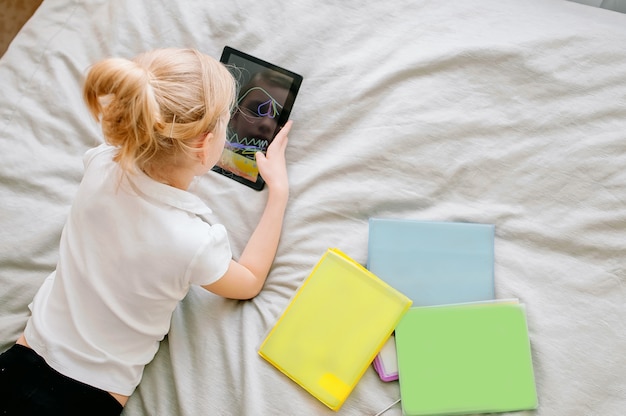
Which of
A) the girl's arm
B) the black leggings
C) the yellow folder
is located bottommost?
the black leggings

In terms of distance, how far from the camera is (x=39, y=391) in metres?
0.84

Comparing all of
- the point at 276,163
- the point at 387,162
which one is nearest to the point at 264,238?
the point at 276,163

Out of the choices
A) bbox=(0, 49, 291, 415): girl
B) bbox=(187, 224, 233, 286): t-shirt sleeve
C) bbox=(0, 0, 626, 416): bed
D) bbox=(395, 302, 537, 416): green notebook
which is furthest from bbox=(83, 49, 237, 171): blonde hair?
bbox=(395, 302, 537, 416): green notebook

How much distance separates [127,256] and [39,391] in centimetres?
23

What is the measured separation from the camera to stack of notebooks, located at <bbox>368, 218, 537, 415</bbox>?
0.88 m

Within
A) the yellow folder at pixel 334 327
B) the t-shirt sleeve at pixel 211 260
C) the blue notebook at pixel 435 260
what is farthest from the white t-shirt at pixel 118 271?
the blue notebook at pixel 435 260

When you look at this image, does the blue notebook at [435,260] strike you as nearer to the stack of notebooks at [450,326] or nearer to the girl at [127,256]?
the stack of notebooks at [450,326]

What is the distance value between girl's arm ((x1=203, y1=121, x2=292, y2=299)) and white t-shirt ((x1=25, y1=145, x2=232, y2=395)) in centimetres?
4

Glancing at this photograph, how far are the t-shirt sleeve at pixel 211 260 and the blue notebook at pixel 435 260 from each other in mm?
230

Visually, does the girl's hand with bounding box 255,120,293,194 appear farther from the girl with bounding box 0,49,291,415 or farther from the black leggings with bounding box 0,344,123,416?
the black leggings with bounding box 0,344,123,416

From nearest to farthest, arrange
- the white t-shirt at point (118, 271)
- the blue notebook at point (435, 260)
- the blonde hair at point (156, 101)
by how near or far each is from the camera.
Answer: the blonde hair at point (156, 101) < the white t-shirt at point (118, 271) < the blue notebook at point (435, 260)

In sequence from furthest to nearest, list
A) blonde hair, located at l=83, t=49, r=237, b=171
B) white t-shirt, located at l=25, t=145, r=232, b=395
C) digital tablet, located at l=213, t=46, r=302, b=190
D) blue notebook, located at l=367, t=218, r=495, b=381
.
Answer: digital tablet, located at l=213, t=46, r=302, b=190, blue notebook, located at l=367, t=218, r=495, b=381, white t-shirt, located at l=25, t=145, r=232, b=395, blonde hair, located at l=83, t=49, r=237, b=171

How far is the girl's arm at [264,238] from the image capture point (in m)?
0.92

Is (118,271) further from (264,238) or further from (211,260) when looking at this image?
(264,238)
